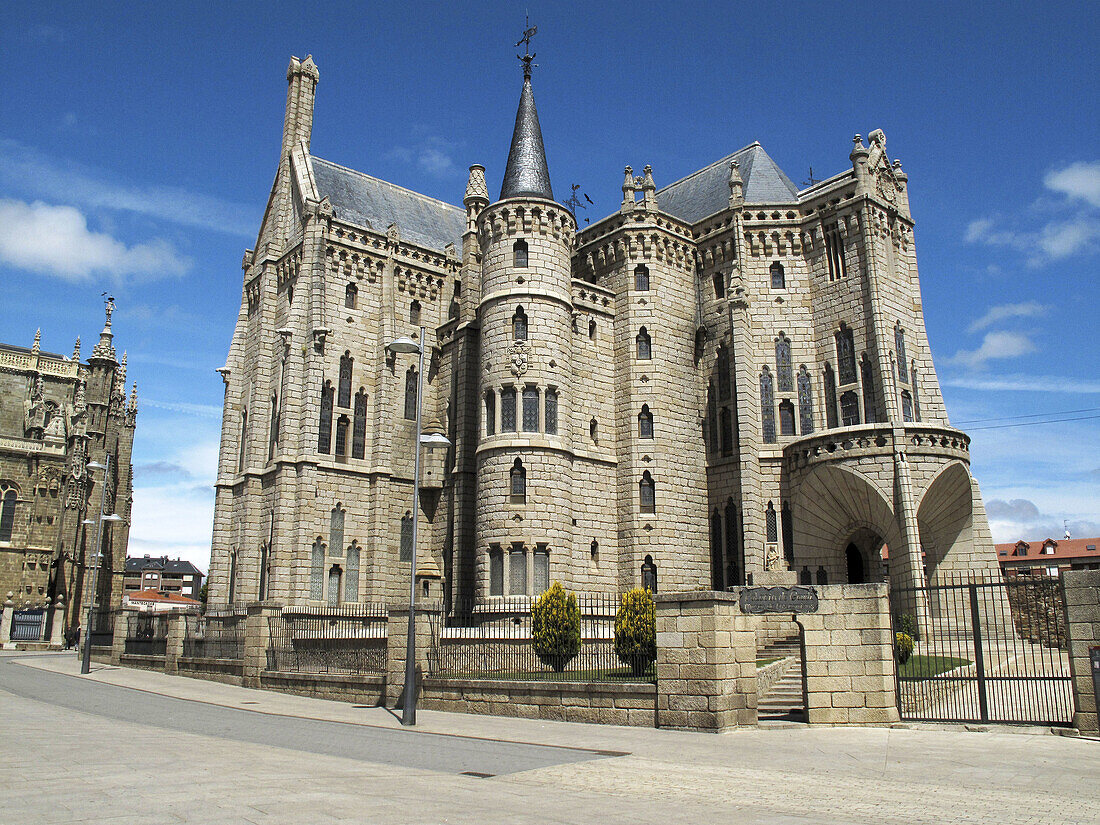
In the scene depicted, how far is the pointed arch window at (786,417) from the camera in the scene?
33.2 metres

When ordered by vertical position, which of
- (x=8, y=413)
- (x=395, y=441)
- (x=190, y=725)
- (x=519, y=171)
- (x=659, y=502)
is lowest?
(x=190, y=725)

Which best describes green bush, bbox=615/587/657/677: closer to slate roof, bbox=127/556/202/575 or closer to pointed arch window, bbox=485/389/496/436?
pointed arch window, bbox=485/389/496/436

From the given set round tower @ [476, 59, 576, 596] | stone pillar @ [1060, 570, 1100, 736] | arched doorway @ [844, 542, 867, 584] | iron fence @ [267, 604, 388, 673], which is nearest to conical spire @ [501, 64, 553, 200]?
round tower @ [476, 59, 576, 596]

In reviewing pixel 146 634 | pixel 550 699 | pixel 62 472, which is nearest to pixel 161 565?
pixel 62 472

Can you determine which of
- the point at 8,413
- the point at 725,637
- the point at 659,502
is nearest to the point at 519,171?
the point at 659,502

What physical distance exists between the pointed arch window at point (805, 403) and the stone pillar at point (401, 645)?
18320 mm

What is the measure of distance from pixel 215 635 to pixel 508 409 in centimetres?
1291

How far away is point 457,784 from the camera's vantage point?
384 inches

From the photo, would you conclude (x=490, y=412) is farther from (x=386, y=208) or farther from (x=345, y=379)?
(x=386, y=208)

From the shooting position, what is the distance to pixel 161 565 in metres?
143

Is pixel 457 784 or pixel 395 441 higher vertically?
pixel 395 441

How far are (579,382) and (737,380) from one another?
20.3 ft

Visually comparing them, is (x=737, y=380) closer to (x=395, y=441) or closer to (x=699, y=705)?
(x=395, y=441)

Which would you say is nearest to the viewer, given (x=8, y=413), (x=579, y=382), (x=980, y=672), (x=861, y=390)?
(x=980, y=672)
